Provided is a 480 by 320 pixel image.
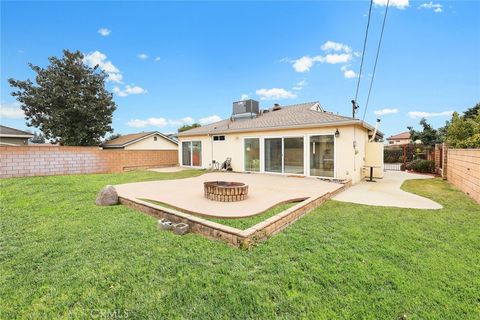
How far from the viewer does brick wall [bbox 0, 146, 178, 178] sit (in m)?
11.4

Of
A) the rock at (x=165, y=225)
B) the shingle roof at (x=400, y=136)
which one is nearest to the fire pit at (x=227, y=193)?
the rock at (x=165, y=225)

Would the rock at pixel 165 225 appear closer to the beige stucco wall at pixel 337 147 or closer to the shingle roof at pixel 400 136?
the beige stucco wall at pixel 337 147

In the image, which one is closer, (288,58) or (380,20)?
(380,20)

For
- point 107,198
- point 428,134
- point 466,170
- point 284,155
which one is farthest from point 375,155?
point 428,134

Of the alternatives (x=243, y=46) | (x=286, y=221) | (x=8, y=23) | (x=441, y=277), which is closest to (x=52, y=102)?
(x=8, y=23)

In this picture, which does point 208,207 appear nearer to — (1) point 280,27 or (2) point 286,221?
(2) point 286,221

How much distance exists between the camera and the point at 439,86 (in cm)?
1440

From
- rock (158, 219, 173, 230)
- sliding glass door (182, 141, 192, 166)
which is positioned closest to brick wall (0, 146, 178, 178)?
sliding glass door (182, 141, 192, 166)

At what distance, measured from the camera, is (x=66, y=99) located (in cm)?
2081

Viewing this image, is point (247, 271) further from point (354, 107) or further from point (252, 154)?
point (354, 107)

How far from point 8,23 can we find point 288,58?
1544 centimetres

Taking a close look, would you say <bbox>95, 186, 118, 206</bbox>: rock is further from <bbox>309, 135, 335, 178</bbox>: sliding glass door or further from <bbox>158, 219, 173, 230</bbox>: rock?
<bbox>309, 135, 335, 178</bbox>: sliding glass door
